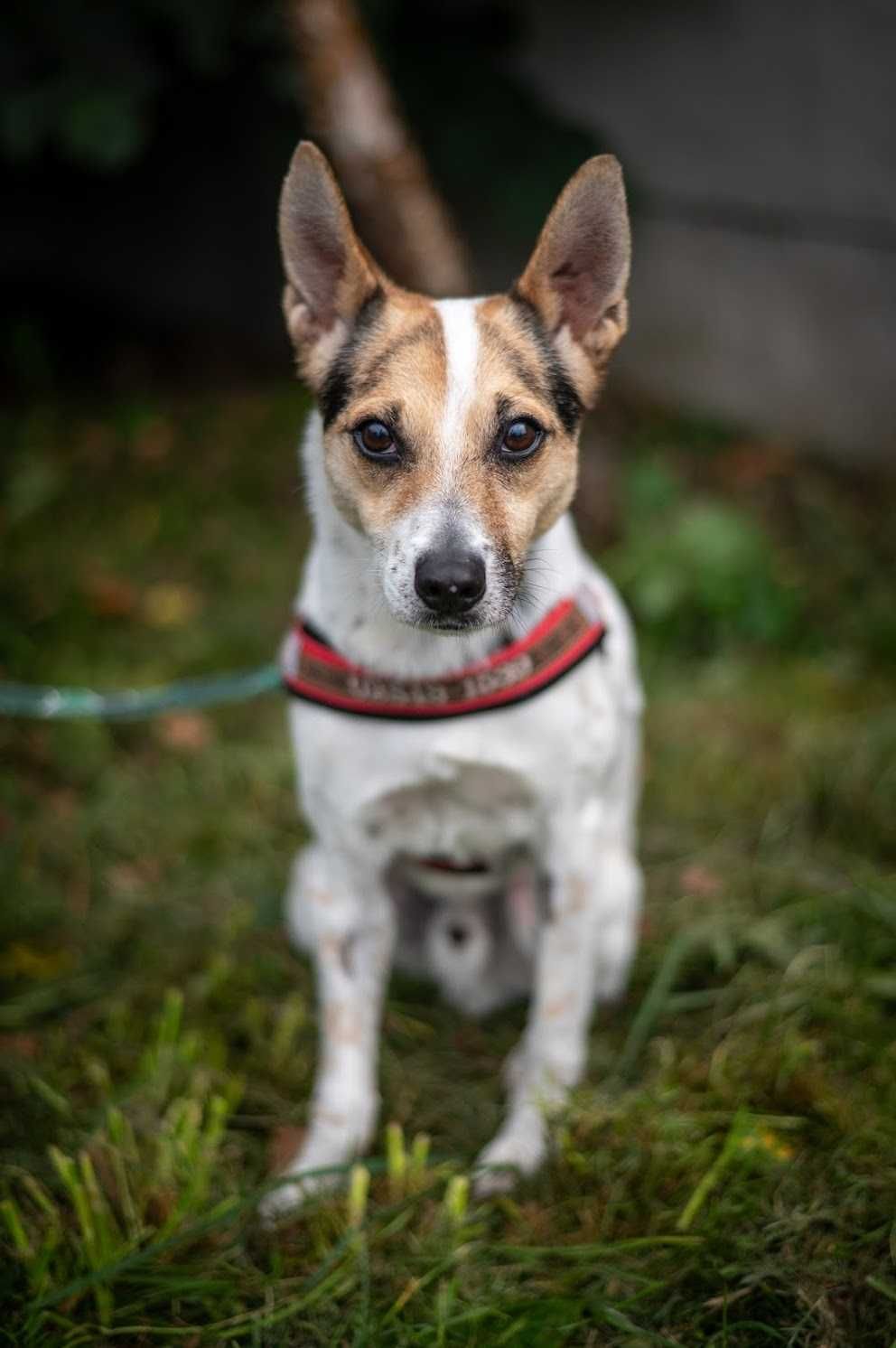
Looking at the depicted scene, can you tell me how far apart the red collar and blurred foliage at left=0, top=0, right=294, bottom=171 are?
141 inches

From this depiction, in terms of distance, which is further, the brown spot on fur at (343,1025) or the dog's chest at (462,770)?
A: the brown spot on fur at (343,1025)

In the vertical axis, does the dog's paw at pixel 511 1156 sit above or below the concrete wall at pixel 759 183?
below

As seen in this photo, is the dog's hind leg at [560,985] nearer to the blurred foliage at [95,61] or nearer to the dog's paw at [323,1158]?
the dog's paw at [323,1158]

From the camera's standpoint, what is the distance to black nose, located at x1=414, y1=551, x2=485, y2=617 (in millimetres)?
2133

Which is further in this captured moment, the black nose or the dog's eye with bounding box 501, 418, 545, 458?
the dog's eye with bounding box 501, 418, 545, 458

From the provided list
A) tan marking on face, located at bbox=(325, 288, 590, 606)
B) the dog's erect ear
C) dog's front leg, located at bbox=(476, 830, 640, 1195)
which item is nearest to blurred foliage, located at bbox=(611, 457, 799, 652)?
dog's front leg, located at bbox=(476, 830, 640, 1195)

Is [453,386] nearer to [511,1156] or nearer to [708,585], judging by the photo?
[511,1156]

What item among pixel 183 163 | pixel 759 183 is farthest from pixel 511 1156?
pixel 183 163

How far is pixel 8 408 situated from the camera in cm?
649

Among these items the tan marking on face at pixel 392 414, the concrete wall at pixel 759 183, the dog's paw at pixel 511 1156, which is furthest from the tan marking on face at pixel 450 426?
the concrete wall at pixel 759 183

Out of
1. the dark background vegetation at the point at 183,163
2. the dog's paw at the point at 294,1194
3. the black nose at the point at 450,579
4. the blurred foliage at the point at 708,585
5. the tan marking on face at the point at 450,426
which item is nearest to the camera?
the black nose at the point at 450,579

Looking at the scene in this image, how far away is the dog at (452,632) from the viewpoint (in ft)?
7.40

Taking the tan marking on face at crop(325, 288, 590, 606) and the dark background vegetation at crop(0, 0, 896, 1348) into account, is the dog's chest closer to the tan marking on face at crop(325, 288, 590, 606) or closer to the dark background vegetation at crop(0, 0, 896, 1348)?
the tan marking on face at crop(325, 288, 590, 606)

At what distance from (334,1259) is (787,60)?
521 centimetres
